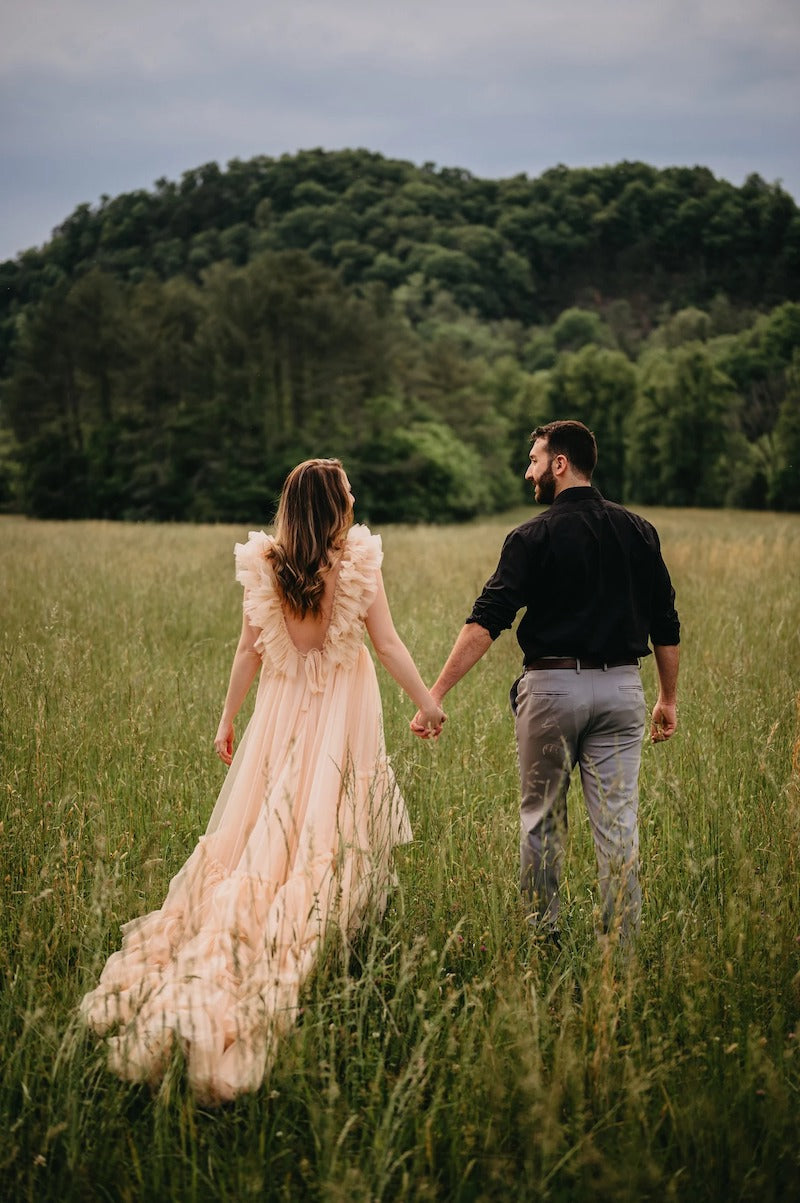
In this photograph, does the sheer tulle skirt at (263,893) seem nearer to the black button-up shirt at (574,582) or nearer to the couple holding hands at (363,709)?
the couple holding hands at (363,709)

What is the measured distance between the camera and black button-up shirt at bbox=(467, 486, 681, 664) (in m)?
3.34

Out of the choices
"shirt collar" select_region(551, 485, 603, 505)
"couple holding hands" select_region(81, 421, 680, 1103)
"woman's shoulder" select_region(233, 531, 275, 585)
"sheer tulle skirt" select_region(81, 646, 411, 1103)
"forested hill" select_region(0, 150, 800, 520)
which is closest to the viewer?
"sheer tulle skirt" select_region(81, 646, 411, 1103)

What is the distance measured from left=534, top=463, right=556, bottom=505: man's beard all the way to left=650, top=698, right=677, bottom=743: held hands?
1001mm

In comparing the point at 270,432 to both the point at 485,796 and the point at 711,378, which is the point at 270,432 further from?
the point at 485,796

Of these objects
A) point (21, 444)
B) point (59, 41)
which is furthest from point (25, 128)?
point (21, 444)

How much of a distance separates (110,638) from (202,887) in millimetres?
5412

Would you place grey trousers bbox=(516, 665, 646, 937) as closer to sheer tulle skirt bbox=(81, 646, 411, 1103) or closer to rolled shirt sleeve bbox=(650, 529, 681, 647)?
rolled shirt sleeve bbox=(650, 529, 681, 647)

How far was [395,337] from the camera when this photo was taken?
46.6m

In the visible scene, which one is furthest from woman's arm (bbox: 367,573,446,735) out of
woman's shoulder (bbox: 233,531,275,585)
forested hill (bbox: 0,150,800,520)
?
forested hill (bbox: 0,150,800,520)

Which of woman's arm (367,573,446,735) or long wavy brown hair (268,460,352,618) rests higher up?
long wavy brown hair (268,460,352,618)

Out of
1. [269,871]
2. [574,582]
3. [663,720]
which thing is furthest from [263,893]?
[663,720]

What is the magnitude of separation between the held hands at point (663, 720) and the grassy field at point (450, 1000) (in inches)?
15.2

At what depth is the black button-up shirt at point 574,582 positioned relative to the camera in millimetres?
3342

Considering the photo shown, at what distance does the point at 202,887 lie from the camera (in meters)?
3.16
